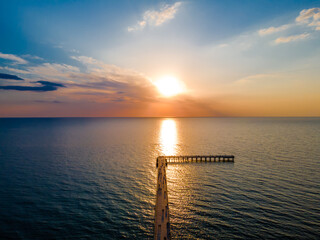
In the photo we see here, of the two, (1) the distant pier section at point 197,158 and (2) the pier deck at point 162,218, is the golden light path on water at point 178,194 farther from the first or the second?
(1) the distant pier section at point 197,158

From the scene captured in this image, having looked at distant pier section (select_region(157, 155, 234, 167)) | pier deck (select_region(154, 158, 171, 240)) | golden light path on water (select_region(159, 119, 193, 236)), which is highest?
pier deck (select_region(154, 158, 171, 240))

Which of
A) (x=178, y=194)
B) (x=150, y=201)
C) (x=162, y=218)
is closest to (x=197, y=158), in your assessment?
(x=178, y=194)

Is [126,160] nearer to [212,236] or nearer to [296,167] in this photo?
[212,236]

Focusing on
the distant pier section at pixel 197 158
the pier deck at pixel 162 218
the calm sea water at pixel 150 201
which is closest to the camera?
the pier deck at pixel 162 218

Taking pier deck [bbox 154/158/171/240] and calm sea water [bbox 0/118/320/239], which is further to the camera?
calm sea water [bbox 0/118/320/239]

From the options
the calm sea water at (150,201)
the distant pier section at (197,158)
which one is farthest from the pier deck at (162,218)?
the distant pier section at (197,158)

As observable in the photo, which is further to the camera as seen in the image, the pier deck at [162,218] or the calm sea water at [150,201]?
the calm sea water at [150,201]

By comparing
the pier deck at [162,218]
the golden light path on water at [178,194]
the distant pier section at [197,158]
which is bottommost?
the golden light path on water at [178,194]

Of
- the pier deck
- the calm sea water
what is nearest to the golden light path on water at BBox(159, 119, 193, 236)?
the calm sea water

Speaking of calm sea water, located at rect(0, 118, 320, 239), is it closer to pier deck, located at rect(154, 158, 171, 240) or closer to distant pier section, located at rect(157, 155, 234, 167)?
pier deck, located at rect(154, 158, 171, 240)

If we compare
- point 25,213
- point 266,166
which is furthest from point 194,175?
point 25,213

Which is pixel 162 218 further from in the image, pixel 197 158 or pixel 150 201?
pixel 197 158

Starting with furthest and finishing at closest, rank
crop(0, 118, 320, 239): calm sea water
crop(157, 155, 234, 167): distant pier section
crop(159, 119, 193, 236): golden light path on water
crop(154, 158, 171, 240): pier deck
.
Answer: crop(157, 155, 234, 167): distant pier section < crop(159, 119, 193, 236): golden light path on water < crop(0, 118, 320, 239): calm sea water < crop(154, 158, 171, 240): pier deck
